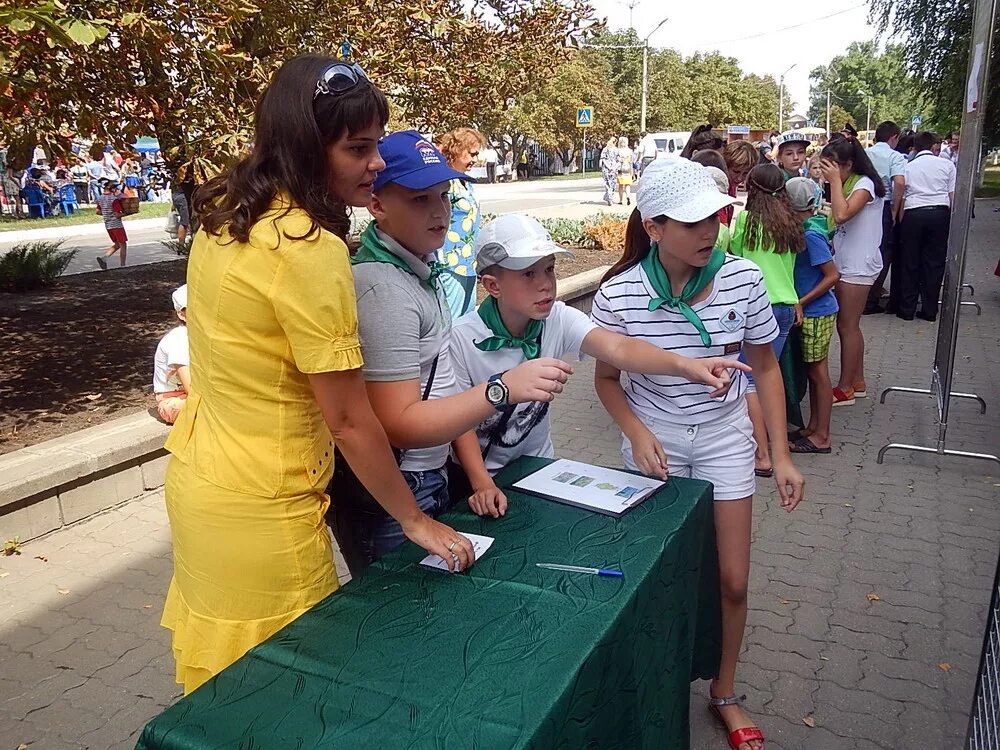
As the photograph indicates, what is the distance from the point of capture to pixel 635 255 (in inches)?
103

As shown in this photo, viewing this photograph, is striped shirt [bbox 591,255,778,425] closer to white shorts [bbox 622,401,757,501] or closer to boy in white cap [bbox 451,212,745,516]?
white shorts [bbox 622,401,757,501]

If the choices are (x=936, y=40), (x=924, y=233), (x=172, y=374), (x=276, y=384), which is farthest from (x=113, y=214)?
(x=936, y=40)

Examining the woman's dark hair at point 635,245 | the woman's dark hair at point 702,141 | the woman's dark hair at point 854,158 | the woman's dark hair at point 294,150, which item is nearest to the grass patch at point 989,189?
the woman's dark hair at point 702,141

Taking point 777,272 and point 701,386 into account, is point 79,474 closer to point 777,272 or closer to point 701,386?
point 701,386

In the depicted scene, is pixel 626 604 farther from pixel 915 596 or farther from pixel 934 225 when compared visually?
pixel 934 225

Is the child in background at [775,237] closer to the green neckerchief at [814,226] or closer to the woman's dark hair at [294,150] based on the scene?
the green neckerchief at [814,226]

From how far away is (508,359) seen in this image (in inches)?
90.0

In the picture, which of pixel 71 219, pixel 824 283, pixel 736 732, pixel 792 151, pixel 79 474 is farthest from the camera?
pixel 71 219

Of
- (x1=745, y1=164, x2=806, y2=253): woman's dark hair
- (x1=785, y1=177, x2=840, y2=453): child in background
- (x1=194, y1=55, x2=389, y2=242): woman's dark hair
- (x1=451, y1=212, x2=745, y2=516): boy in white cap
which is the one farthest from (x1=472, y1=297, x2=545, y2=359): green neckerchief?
(x1=785, y1=177, x2=840, y2=453): child in background

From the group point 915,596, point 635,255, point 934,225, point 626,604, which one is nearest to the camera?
point 626,604

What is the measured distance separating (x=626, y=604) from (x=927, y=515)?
11.0 ft

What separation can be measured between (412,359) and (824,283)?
3832 mm

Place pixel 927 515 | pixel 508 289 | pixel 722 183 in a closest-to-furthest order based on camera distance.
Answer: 1. pixel 508 289
2. pixel 927 515
3. pixel 722 183

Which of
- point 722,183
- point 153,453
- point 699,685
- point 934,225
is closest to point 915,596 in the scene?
point 699,685
